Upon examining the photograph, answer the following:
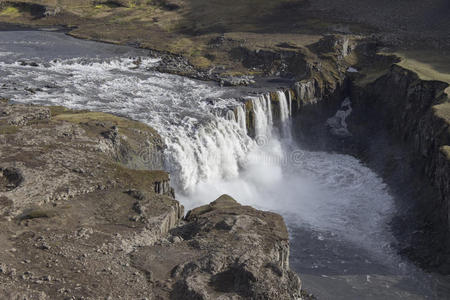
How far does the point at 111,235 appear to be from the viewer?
23.2 m

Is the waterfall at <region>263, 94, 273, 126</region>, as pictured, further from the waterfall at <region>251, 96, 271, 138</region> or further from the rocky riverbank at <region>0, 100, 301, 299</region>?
the rocky riverbank at <region>0, 100, 301, 299</region>

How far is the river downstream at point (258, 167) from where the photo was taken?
1334 inches

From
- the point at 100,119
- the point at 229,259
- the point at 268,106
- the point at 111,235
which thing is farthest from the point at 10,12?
the point at 229,259

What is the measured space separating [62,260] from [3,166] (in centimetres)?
1017

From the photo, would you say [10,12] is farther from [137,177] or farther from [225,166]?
[137,177]

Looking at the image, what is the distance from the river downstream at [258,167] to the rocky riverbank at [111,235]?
9213 mm

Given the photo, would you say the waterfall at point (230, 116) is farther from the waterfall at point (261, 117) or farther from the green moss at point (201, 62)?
the green moss at point (201, 62)

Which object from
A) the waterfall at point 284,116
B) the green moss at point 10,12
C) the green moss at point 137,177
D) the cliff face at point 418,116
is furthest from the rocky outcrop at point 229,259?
the green moss at point 10,12

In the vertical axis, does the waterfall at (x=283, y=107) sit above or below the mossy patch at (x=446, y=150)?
below

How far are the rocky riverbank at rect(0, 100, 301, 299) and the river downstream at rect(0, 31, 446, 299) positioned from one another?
9213 millimetres

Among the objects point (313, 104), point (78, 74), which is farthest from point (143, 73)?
point (313, 104)

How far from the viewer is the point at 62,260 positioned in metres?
20.8

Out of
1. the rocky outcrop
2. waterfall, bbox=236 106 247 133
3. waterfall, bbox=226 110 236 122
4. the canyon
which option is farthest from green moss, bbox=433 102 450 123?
the rocky outcrop

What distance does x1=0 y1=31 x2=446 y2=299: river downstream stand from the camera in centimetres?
3388
